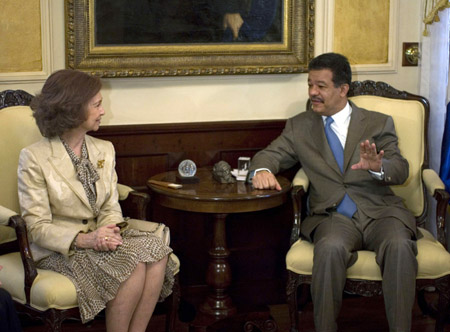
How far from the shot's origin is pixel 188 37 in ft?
13.8

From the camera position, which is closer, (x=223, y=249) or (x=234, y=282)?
(x=223, y=249)

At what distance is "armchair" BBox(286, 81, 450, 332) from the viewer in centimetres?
357

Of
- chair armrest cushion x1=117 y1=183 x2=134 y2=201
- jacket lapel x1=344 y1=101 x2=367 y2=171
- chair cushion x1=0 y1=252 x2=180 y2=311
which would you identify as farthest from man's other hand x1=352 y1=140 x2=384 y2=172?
chair cushion x1=0 y1=252 x2=180 y2=311

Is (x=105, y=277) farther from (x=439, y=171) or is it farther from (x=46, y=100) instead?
(x=439, y=171)

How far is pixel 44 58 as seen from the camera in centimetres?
402

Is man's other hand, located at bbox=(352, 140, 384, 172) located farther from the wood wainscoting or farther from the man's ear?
the wood wainscoting

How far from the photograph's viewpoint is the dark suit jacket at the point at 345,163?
12.6ft

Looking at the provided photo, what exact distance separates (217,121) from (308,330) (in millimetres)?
1308

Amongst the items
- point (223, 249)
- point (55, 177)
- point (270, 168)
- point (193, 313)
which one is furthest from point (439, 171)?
point (55, 177)

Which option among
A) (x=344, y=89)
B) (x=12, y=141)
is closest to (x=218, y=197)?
(x=344, y=89)

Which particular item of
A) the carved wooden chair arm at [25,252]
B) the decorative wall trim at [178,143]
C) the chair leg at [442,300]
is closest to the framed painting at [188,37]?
the decorative wall trim at [178,143]

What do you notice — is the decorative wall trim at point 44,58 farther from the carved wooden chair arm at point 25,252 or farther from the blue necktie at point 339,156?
the blue necktie at point 339,156

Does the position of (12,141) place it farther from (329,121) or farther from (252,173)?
(329,121)

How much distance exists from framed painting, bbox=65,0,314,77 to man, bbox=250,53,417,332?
438mm
